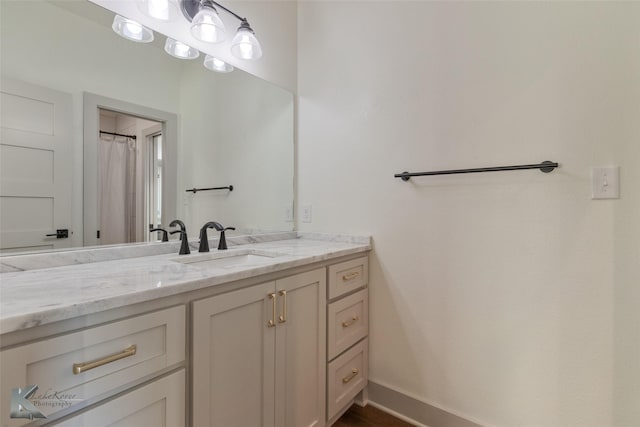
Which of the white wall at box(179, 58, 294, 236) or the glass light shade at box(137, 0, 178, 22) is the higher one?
the glass light shade at box(137, 0, 178, 22)

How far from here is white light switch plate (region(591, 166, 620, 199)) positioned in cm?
112

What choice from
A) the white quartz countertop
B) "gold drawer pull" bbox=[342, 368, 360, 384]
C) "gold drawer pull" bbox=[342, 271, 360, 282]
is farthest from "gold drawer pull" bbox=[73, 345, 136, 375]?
"gold drawer pull" bbox=[342, 368, 360, 384]

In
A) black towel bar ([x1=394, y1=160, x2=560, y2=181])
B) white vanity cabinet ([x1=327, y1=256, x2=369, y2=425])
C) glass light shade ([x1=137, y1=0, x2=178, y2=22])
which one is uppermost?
glass light shade ([x1=137, y1=0, x2=178, y2=22])

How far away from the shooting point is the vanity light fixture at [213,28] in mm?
1378

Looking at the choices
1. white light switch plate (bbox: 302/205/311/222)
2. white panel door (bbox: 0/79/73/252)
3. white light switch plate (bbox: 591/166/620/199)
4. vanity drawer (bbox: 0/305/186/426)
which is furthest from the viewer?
white light switch plate (bbox: 302/205/311/222)

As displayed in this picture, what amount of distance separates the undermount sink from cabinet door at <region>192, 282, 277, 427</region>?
256 millimetres

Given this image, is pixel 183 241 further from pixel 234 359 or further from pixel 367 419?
pixel 367 419

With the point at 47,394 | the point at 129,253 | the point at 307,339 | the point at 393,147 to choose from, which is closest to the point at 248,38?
the point at 393,147

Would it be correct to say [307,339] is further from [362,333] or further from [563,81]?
[563,81]

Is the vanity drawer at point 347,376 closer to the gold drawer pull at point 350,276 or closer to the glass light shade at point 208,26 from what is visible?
the gold drawer pull at point 350,276

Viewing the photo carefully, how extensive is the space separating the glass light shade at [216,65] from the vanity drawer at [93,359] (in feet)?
4.22

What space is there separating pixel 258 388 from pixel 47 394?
615 mm

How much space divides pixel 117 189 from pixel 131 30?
678mm

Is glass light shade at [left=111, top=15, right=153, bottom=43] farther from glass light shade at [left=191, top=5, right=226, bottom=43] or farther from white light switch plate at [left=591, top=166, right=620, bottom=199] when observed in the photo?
white light switch plate at [left=591, top=166, right=620, bottom=199]
